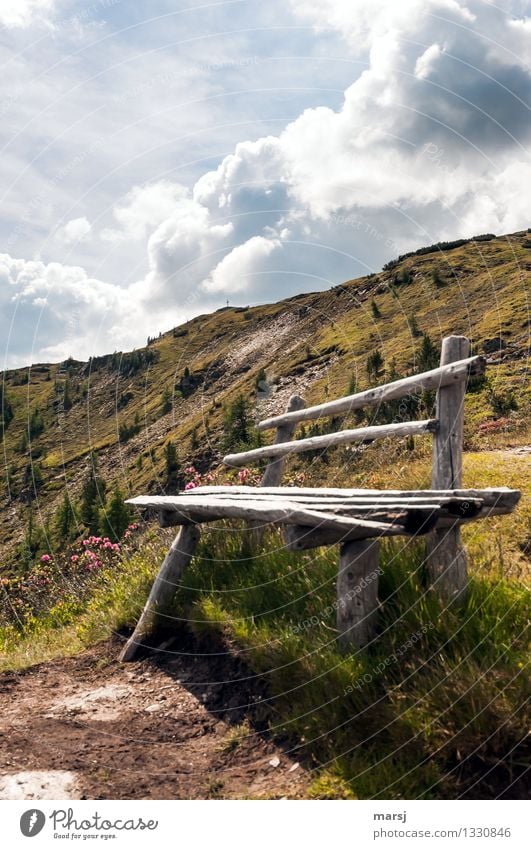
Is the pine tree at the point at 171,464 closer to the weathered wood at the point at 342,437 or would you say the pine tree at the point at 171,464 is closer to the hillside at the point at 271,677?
the hillside at the point at 271,677

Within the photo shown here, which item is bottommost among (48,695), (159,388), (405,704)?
(48,695)

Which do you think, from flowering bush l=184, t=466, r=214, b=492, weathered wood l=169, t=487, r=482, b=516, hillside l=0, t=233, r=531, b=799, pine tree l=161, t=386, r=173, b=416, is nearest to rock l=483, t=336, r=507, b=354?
hillside l=0, t=233, r=531, b=799

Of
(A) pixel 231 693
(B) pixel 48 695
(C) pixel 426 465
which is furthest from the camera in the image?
(C) pixel 426 465

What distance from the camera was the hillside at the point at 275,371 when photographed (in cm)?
4078

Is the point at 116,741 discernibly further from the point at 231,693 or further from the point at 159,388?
the point at 159,388

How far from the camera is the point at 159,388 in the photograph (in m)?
134

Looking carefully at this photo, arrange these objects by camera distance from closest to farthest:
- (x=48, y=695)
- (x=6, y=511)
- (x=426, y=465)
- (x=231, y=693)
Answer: (x=231, y=693)
(x=48, y=695)
(x=426, y=465)
(x=6, y=511)

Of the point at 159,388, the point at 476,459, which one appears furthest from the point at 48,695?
the point at 159,388

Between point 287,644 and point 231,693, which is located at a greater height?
point 287,644

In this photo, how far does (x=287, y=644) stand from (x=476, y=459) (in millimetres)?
6520

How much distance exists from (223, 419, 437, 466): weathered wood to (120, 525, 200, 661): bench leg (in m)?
1.26

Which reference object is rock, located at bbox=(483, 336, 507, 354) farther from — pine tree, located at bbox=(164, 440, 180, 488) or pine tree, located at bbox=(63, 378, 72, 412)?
pine tree, located at bbox=(63, 378, 72, 412)

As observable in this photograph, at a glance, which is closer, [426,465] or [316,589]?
[316,589]

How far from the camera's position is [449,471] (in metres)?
4.27
